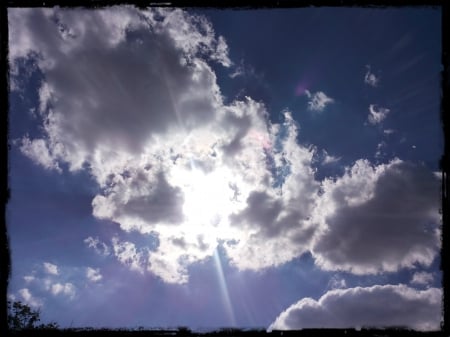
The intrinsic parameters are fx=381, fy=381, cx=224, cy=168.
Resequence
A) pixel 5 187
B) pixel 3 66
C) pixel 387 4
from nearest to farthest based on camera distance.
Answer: pixel 5 187 < pixel 3 66 < pixel 387 4

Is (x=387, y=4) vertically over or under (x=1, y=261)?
over

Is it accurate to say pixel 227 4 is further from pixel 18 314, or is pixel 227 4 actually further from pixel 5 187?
pixel 18 314

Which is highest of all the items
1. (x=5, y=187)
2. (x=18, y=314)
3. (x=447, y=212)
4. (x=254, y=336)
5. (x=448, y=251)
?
(x=5, y=187)

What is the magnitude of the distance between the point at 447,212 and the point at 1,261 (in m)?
4.39

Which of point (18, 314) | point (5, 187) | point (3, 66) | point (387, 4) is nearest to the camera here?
point (5, 187)

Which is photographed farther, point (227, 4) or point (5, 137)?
point (227, 4)

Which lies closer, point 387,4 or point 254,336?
point 254,336

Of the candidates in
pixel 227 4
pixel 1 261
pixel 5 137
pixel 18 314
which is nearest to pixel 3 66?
pixel 5 137

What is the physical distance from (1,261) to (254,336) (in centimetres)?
260

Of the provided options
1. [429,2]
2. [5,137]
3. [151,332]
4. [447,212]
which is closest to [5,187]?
[5,137]

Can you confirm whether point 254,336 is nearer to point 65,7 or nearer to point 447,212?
point 447,212

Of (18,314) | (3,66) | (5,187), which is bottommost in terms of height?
(18,314)

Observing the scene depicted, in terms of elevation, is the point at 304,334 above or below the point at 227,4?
below

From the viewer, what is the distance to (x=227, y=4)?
13.7 ft
